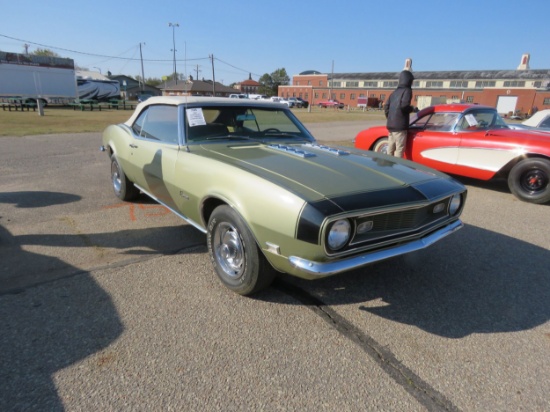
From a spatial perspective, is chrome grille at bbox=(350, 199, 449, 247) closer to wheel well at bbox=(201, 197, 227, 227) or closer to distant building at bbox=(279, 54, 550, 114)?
wheel well at bbox=(201, 197, 227, 227)

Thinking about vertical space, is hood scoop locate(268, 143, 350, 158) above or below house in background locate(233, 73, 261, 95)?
below

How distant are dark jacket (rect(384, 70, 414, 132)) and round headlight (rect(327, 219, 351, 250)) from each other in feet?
16.1

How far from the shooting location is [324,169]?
2762 mm

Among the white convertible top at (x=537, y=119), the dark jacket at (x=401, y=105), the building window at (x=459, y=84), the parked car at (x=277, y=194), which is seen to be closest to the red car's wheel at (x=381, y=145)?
the dark jacket at (x=401, y=105)

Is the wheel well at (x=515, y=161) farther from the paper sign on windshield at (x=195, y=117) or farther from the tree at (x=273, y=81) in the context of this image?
the tree at (x=273, y=81)

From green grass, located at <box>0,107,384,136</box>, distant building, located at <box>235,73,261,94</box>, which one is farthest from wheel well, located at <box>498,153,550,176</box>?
Result: distant building, located at <box>235,73,261,94</box>

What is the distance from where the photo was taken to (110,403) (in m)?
1.79

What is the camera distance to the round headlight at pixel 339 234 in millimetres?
2186

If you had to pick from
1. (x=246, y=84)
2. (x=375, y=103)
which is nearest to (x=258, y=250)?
(x=375, y=103)

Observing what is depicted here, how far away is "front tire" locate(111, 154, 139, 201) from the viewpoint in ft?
15.8

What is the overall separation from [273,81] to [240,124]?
411 feet

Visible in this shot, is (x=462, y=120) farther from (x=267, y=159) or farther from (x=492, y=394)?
(x=492, y=394)

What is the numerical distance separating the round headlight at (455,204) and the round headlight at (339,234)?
48.2 inches

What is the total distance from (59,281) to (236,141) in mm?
1960
